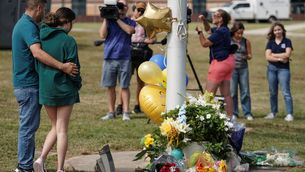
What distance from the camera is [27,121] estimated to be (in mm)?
7812

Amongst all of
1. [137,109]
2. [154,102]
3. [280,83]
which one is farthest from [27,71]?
[280,83]

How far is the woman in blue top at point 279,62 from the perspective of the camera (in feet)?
44.0

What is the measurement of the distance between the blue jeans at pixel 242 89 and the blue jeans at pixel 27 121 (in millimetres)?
6396

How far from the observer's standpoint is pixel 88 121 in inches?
484

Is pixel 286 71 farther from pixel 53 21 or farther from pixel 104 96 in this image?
pixel 53 21

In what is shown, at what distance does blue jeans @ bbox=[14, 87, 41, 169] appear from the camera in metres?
7.77

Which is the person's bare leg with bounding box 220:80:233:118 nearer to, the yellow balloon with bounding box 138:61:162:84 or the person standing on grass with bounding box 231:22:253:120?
the person standing on grass with bounding box 231:22:253:120

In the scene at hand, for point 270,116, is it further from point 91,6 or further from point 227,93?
point 91,6

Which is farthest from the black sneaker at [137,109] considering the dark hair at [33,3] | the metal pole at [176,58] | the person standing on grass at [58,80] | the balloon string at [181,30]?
the dark hair at [33,3]

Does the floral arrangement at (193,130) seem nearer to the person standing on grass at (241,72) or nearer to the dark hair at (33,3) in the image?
the dark hair at (33,3)

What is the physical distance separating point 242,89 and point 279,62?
86cm

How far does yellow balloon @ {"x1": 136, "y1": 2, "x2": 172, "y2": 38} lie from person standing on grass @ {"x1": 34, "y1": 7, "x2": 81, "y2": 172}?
0.99 metres

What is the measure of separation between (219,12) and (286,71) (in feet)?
7.87

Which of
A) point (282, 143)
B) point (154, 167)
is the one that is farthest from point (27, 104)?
point (282, 143)
